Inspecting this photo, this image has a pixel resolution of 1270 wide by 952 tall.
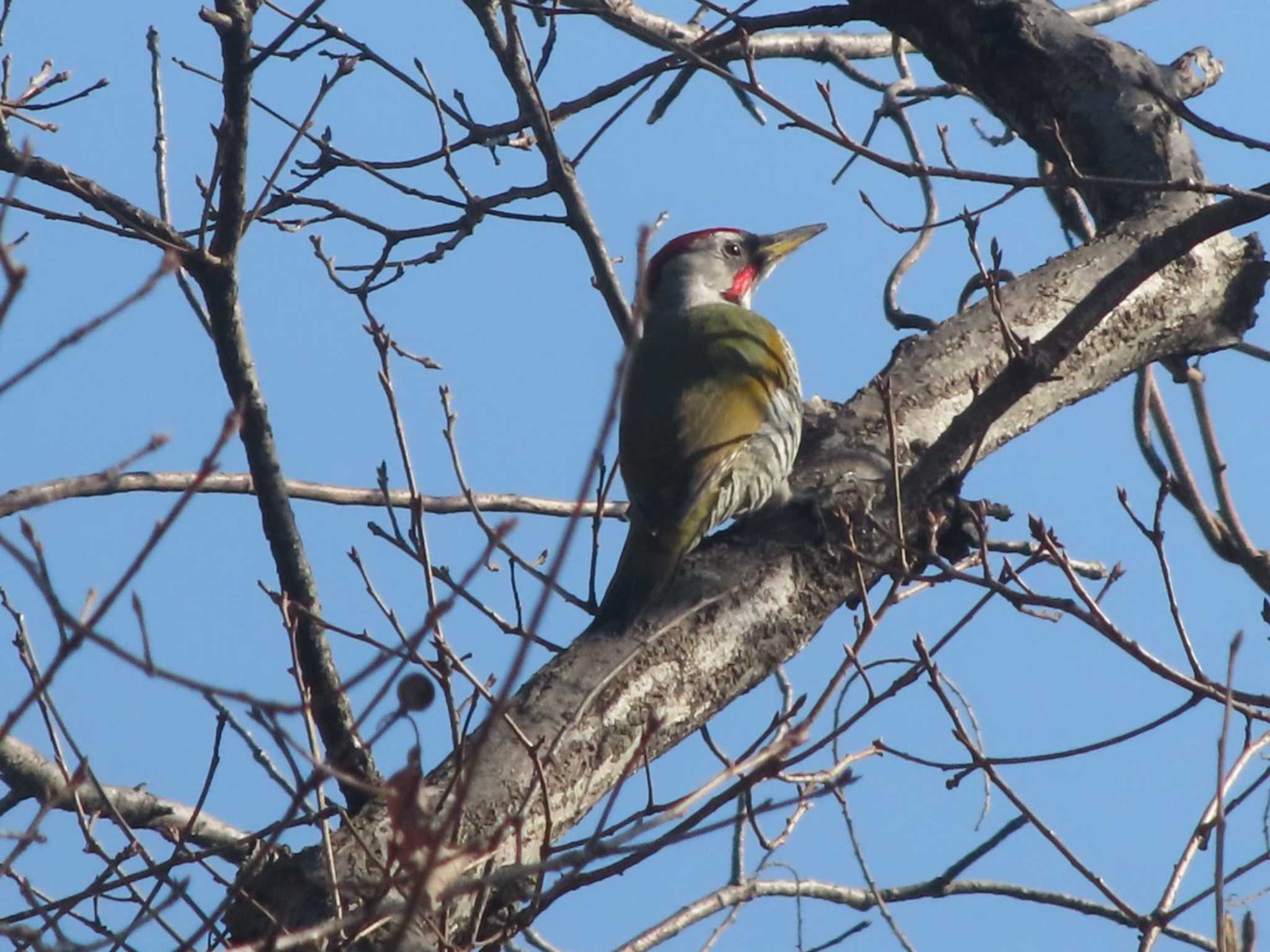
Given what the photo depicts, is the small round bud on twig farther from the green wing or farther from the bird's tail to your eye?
the green wing

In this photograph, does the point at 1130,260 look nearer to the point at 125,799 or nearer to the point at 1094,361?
the point at 1094,361

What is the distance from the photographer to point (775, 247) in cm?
736

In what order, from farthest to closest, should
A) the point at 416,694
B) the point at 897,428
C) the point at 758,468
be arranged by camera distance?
the point at 758,468
the point at 897,428
the point at 416,694

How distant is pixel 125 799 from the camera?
4711 mm

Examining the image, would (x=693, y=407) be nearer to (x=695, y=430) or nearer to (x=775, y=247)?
(x=695, y=430)

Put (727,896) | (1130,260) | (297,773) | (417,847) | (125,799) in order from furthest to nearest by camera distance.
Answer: (727,896)
(125,799)
(1130,260)
(297,773)
(417,847)

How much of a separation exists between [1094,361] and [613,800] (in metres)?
3.09

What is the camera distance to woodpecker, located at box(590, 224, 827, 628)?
4.82 metres

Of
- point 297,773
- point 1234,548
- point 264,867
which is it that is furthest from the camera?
point 1234,548

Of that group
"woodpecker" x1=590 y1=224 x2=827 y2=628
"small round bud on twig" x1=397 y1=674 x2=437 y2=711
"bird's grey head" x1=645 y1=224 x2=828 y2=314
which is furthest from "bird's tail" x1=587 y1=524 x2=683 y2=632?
"bird's grey head" x1=645 y1=224 x2=828 y2=314

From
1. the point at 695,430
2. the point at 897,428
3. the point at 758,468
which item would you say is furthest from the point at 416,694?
the point at 695,430

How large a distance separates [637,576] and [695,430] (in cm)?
119

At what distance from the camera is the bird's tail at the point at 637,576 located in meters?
4.20

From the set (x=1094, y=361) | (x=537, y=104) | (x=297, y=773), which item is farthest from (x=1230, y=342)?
(x=297, y=773)
